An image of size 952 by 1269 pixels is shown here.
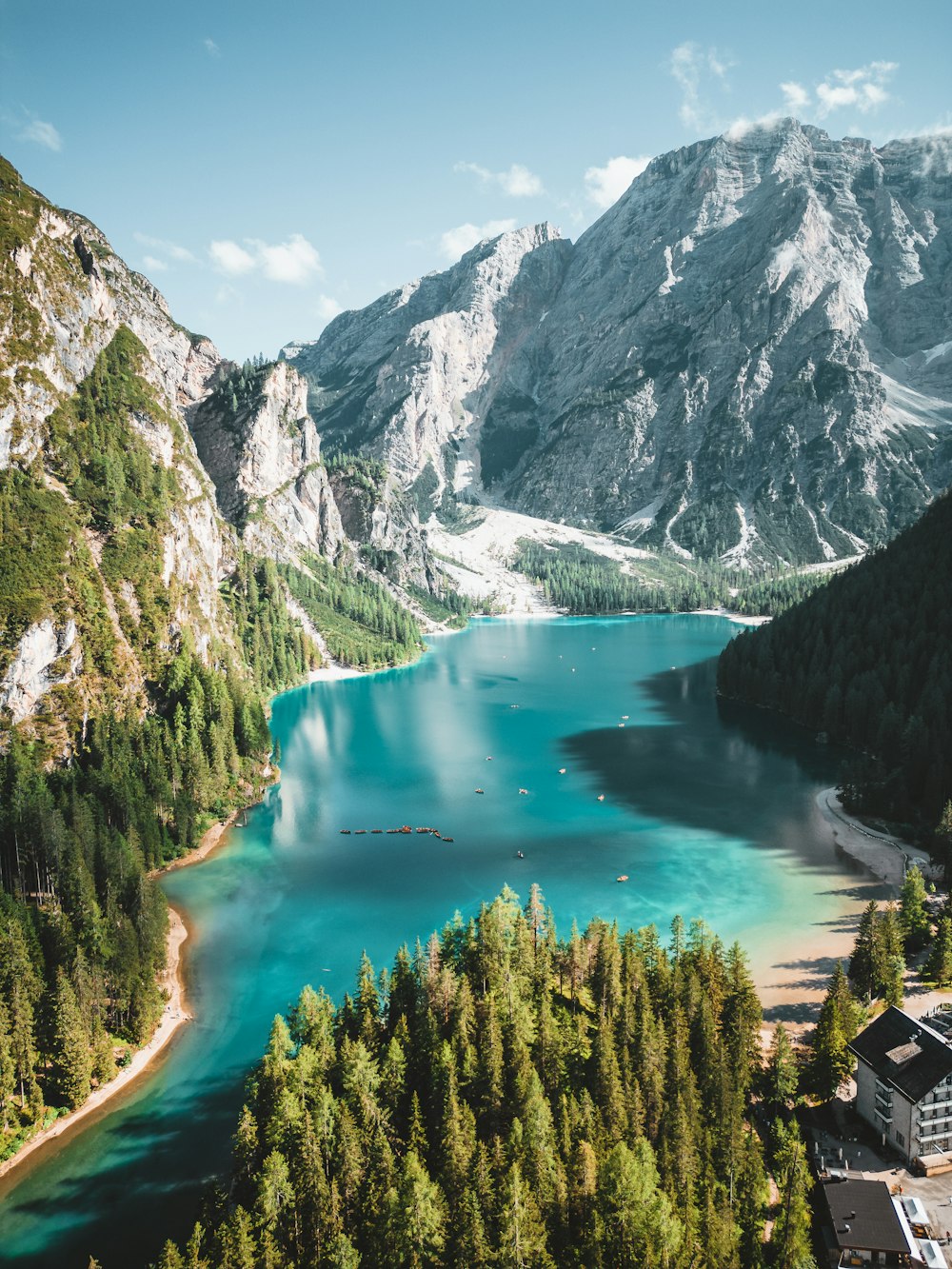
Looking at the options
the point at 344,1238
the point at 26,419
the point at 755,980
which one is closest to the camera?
the point at 344,1238

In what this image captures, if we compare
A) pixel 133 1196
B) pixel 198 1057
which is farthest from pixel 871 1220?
pixel 198 1057

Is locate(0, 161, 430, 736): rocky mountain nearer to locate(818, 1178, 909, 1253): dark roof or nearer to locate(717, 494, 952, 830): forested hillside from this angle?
locate(818, 1178, 909, 1253): dark roof

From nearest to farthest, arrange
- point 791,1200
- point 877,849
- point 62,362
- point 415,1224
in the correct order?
point 415,1224 < point 791,1200 < point 877,849 < point 62,362

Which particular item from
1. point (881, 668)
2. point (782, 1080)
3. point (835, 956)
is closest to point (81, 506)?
point (835, 956)

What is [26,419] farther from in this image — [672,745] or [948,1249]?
[948,1249]

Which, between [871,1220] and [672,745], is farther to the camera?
[672,745]

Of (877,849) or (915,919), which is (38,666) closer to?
(915,919)

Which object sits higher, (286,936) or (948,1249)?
(286,936)

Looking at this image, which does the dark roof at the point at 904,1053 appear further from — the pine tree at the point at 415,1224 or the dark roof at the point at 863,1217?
the pine tree at the point at 415,1224

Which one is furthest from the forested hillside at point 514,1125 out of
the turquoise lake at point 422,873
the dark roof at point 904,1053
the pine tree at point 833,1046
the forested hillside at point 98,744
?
the forested hillside at point 98,744
